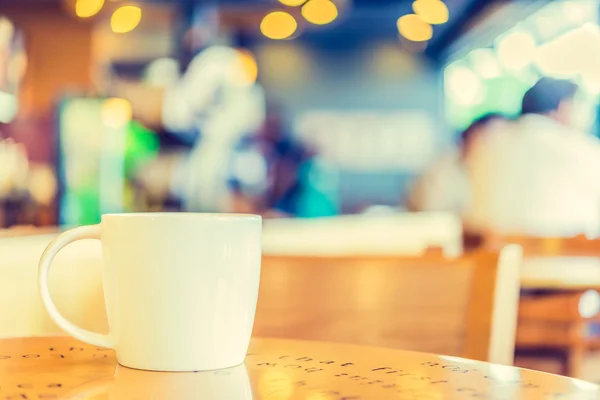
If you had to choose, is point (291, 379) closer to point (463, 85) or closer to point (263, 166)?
point (263, 166)

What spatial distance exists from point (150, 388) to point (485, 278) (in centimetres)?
54

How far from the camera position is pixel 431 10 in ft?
21.7

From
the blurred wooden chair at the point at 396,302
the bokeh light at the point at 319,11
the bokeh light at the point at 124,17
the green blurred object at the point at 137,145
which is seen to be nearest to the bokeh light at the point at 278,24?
the bokeh light at the point at 319,11

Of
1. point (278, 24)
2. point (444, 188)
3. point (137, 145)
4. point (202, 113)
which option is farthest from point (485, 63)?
point (444, 188)

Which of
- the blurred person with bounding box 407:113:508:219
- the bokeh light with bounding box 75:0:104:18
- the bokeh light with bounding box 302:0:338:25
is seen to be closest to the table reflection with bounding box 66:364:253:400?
the blurred person with bounding box 407:113:508:219

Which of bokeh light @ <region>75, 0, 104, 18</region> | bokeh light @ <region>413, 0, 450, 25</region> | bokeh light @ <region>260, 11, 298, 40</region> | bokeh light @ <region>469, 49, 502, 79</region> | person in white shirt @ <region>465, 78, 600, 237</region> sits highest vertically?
bokeh light @ <region>469, 49, 502, 79</region>

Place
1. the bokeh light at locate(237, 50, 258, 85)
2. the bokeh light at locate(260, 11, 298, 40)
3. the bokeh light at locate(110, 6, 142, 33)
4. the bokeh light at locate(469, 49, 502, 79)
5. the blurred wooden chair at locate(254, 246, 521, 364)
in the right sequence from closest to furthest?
the blurred wooden chair at locate(254, 246, 521, 364) → the bokeh light at locate(110, 6, 142, 33) → the bokeh light at locate(260, 11, 298, 40) → the bokeh light at locate(237, 50, 258, 85) → the bokeh light at locate(469, 49, 502, 79)

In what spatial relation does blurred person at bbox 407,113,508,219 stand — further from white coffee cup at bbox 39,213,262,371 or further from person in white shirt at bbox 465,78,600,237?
white coffee cup at bbox 39,213,262,371

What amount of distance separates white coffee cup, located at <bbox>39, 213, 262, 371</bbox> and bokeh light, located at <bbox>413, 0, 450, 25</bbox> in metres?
6.02

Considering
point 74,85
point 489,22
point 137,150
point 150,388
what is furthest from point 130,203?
point 150,388

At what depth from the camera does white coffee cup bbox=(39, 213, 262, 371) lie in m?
0.64

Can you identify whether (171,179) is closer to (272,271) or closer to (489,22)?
(489,22)

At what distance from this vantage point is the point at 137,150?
22.7ft

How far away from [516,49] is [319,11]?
268 cm
